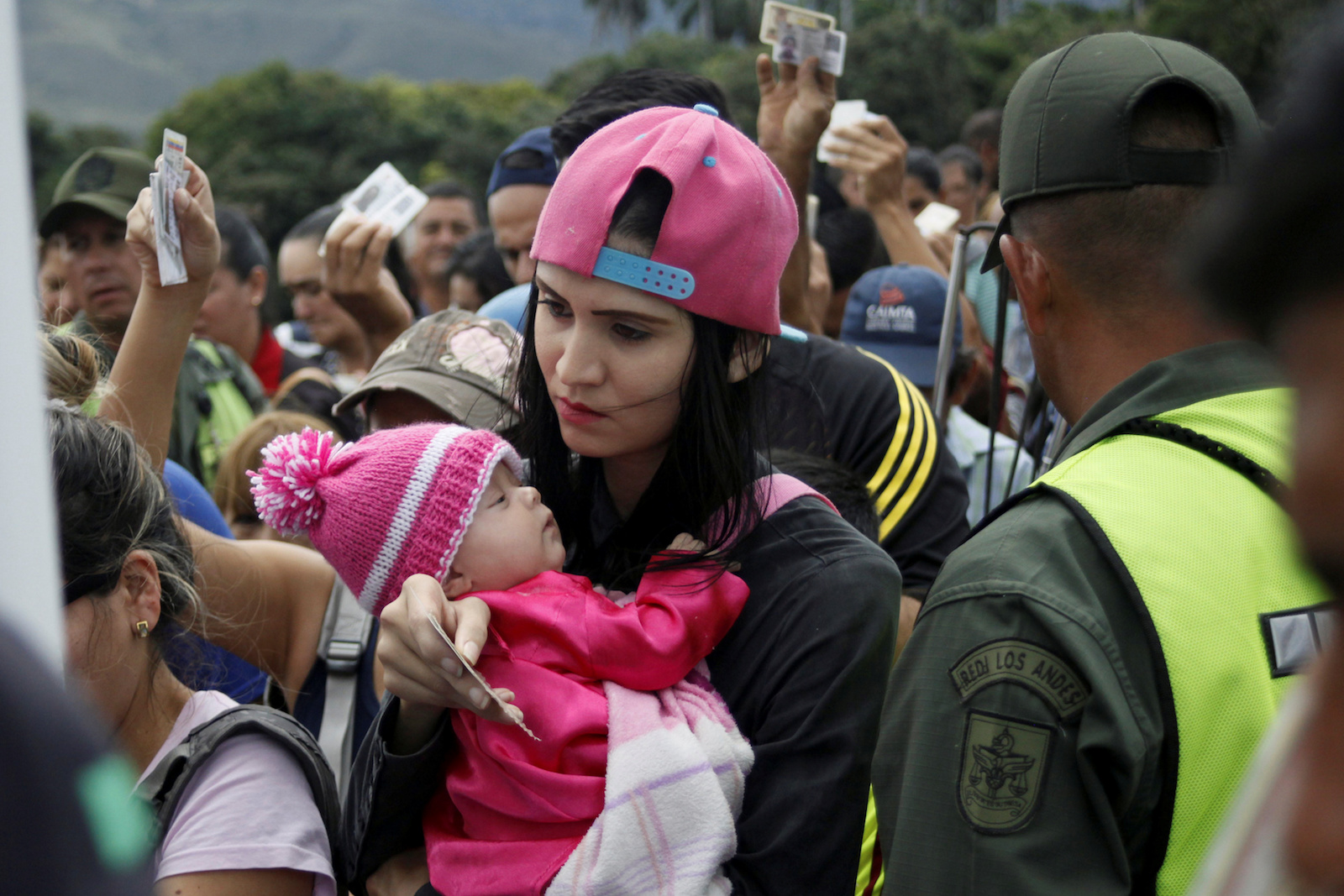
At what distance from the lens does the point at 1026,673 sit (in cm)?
134

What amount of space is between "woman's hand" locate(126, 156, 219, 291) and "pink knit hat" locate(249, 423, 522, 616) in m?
0.77

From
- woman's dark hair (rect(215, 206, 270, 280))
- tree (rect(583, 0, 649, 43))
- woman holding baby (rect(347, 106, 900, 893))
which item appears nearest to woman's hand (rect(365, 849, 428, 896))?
woman holding baby (rect(347, 106, 900, 893))

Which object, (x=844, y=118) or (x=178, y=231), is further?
(x=844, y=118)

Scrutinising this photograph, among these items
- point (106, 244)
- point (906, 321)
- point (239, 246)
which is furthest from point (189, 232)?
point (239, 246)

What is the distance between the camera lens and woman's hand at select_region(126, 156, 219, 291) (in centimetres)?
254

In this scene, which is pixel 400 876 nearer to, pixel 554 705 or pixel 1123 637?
pixel 554 705

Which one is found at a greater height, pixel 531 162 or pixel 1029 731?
pixel 531 162

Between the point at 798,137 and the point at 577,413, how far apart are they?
2113 mm

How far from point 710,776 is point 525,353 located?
0.88 metres

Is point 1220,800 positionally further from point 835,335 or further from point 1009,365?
point 1009,365

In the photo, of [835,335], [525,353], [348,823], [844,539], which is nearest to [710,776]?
[844,539]

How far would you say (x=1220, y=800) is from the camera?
133 cm

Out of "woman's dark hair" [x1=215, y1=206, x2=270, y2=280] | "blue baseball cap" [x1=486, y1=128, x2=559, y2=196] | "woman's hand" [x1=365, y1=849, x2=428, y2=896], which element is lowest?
"woman's hand" [x1=365, y1=849, x2=428, y2=896]

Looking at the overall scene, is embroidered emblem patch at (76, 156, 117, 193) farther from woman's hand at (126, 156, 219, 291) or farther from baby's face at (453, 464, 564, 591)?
baby's face at (453, 464, 564, 591)
